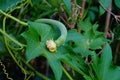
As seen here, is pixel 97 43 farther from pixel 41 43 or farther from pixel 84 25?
pixel 41 43

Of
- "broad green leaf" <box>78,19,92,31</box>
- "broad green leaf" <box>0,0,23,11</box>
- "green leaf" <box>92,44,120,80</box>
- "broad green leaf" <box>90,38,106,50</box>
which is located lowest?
"green leaf" <box>92,44,120,80</box>

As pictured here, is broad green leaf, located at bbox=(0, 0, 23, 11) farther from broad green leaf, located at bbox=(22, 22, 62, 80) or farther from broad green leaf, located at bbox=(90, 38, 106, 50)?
broad green leaf, located at bbox=(90, 38, 106, 50)

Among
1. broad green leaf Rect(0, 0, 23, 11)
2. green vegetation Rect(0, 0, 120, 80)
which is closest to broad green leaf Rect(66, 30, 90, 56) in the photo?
green vegetation Rect(0, 0, 120, 80)

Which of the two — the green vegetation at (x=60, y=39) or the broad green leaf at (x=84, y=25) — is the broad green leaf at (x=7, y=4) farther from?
the broad green leaf at (x=84, y=25)

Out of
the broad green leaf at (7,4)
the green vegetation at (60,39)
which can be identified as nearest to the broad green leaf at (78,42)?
the green vegetation at (60,39)

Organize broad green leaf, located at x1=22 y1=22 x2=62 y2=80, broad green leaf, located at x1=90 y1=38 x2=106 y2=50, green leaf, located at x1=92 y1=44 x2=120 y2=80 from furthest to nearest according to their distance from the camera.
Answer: broad green leaf, located at x1=90 y1=38 x2=106 y2=50, green leaf, located at x1=92 y1=44 x2=120 y2=80, broad green leaf, located at x1=22 y1=22 x2=62 y2=80

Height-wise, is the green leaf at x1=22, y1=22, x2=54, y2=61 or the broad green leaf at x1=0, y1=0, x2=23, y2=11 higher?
the broad green leaf at x1=0, y1=0, x2=23, y2=11

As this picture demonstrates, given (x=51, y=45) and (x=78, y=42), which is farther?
(x=78, y=42)

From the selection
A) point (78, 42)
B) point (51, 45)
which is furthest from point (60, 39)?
point (78, 42)
